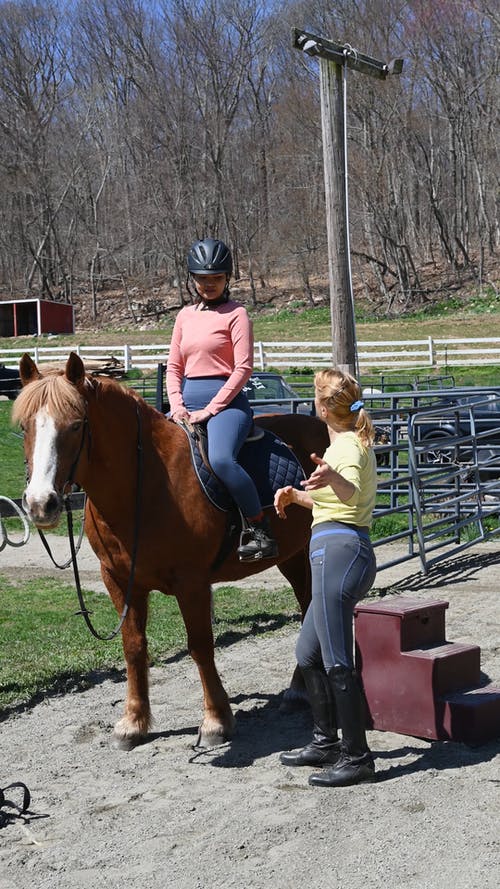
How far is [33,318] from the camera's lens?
4978 cm

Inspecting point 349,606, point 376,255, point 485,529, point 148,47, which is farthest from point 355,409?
point 148,47

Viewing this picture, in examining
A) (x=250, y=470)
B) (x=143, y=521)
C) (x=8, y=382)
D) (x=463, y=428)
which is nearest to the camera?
(x=143, y=521)

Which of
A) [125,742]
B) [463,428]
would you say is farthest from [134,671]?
[463,428]

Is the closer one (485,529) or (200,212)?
(485,529)

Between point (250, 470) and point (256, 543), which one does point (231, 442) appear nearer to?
point (250, 470)

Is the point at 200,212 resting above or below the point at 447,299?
above

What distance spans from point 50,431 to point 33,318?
1826 inches

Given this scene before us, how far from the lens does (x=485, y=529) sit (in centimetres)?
1220

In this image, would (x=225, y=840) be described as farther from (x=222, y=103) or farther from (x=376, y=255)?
(x=222, y=103)

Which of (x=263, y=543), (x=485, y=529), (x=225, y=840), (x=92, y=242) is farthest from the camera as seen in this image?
(x=92, y=242)

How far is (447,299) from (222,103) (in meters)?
18.4

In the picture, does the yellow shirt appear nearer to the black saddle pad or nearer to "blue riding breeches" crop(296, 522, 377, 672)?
"blue riding breeches" crop(296, 522, 377, 672)

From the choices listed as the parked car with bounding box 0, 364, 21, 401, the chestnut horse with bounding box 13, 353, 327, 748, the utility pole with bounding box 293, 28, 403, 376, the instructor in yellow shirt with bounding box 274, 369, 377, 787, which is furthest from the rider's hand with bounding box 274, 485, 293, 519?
the parked car with bounding box 0, 364, 21, 401

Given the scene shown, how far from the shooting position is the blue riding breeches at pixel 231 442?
5402 millimetres
